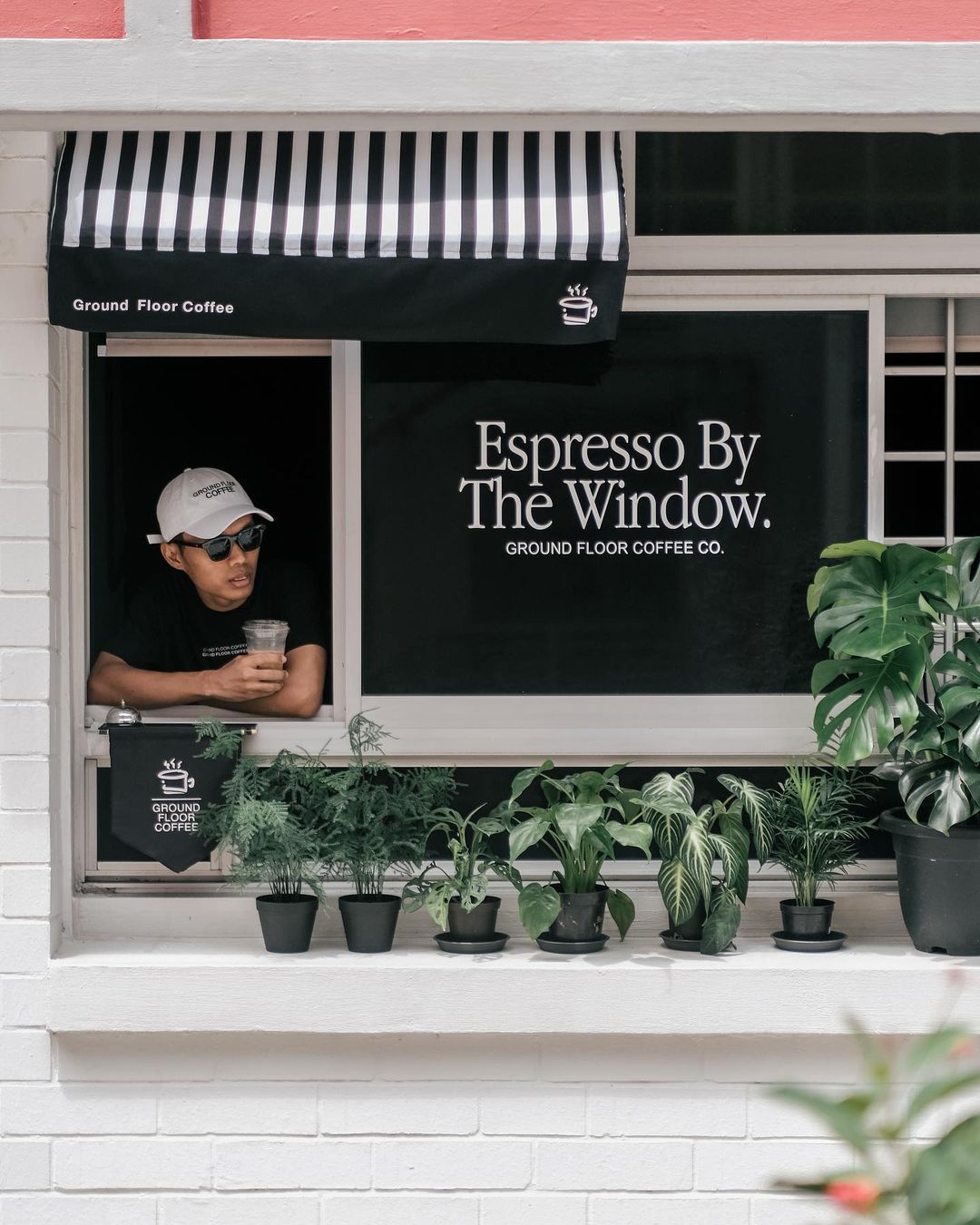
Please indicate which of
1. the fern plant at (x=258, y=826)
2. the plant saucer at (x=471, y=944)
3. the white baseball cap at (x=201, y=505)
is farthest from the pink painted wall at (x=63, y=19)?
the plant saucer at (x=471, y=944)

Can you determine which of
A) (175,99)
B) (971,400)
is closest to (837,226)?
(971,400)

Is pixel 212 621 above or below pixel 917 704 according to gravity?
above

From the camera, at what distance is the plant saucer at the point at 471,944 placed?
170 inches

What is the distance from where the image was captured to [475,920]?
433 centimetres

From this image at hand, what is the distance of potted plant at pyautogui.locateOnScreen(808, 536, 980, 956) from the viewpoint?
407cm

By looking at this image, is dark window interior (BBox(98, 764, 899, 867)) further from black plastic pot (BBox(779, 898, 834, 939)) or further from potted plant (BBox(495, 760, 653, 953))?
black plastic pot (BBox(779, 898, 834, 939))

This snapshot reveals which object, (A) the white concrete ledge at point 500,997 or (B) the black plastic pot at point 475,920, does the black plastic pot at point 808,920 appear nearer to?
(A) the white concrete ledge at point 500,997

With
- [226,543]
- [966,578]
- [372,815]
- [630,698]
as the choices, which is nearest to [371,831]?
[372,815]

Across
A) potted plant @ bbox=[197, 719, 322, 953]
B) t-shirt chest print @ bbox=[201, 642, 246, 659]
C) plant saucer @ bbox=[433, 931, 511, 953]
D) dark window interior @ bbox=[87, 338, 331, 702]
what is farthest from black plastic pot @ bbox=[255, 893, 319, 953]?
dark window interior @ bbox=[87, 338, 331, 702]

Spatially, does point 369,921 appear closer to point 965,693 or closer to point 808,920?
point 808,920

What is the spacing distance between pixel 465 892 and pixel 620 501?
4.25 feet

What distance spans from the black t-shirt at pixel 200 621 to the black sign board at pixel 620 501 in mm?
224

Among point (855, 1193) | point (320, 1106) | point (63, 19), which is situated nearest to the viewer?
point (855, 1193)

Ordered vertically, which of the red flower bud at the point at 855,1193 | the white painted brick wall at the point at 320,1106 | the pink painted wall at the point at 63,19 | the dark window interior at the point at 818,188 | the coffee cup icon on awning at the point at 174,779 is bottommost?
the white painted brick wall at the point at 320,1106
